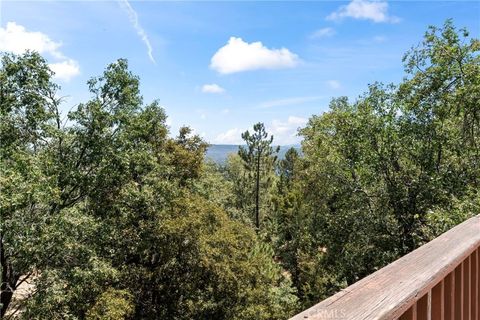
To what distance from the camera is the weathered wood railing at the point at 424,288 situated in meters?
0.79

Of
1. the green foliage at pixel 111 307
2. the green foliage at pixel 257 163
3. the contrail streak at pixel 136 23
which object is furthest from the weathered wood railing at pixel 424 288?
the green foliage at pixel 257 163

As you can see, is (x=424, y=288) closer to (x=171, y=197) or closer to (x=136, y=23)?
(x=171, y=197)

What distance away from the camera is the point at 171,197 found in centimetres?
1127

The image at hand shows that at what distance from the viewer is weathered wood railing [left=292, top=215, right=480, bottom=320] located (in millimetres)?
786

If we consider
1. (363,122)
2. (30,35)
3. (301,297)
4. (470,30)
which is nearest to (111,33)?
(30,35)

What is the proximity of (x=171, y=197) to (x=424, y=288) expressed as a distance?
418 inches

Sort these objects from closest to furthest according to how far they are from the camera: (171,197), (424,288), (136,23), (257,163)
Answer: (424,288)
(136,23)
(171,197)
(257,163)

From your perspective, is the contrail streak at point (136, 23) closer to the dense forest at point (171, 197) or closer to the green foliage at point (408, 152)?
the dense forest at point (171, 197)

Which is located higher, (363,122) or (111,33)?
(111,33)

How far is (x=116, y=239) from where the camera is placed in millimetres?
10625

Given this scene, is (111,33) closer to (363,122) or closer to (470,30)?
(363,122)

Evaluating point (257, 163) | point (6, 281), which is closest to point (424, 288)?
point (6, 281)

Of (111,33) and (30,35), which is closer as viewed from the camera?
(30,35)

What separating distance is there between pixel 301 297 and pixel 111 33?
41.1ft
